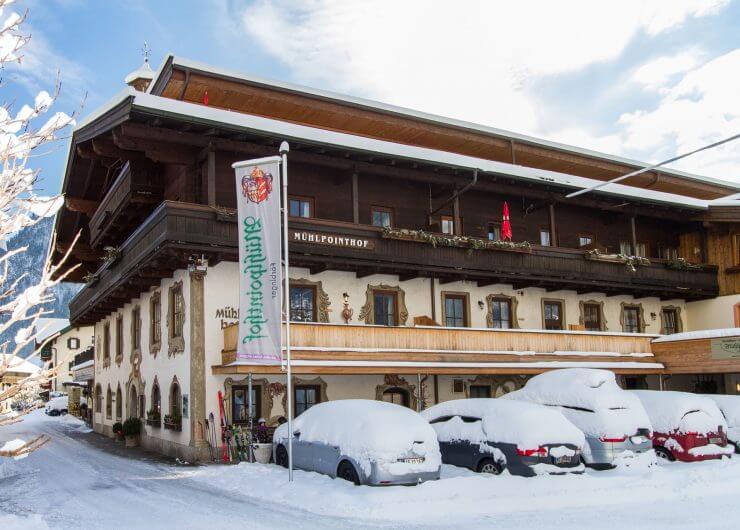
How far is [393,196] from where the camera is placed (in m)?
26.8

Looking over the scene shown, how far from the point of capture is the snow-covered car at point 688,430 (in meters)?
18.2

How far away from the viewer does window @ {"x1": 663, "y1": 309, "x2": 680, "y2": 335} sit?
32.9 m

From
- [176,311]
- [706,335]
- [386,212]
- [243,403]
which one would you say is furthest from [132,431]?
[706,335]

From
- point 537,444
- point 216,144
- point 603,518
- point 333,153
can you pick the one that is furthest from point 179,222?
point 603,518

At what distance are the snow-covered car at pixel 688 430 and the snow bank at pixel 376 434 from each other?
284 inches

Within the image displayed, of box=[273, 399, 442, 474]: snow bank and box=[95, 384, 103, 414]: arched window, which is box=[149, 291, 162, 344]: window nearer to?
box=[95, 384, 103, 414]: arched window

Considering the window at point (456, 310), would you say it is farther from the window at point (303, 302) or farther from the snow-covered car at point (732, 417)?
the snow-covered car at point (732, 417)

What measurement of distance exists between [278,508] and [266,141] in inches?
496

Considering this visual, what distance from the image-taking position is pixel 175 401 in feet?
77.6

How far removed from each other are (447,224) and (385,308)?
441cm

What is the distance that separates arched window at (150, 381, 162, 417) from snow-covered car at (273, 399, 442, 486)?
10.00 meters

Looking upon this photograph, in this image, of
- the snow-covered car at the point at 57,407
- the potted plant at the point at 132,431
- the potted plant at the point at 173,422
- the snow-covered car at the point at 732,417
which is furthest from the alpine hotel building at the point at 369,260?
the snow-covered car at the point at 57,407

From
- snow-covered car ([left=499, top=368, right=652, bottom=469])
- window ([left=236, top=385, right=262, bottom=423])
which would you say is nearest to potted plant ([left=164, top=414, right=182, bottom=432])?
window ([left=236, top=385, right=262, bottom=423])

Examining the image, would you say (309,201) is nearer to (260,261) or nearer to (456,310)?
(456,310)
